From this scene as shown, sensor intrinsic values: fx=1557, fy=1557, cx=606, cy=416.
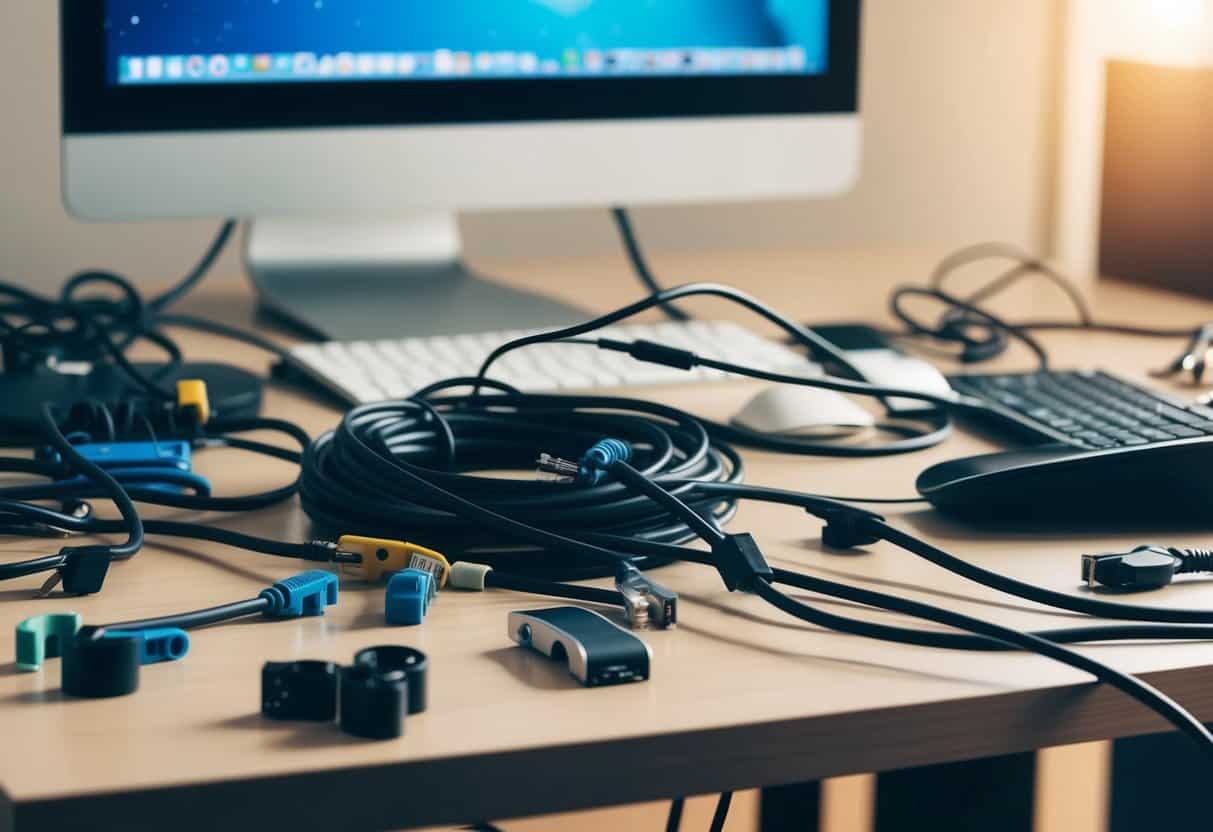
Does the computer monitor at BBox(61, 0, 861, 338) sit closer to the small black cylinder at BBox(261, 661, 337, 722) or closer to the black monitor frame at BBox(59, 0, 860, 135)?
the black monitor frame at BBox(59, 0, 860, 135)

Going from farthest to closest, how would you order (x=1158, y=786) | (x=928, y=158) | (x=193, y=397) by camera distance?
(x=928, y=158), (x=1158, y=786), (x=193, y=397)

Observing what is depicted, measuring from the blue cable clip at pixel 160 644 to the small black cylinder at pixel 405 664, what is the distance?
2.4 inches

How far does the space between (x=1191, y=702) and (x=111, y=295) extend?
0.93m

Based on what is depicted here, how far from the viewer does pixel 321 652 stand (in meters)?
0.51

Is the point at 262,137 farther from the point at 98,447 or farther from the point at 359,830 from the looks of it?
the point at 359,830

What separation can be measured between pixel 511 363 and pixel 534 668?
0.44 meters

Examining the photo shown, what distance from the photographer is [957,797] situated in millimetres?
980

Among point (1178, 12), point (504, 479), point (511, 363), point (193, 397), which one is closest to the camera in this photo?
point (504, 479)

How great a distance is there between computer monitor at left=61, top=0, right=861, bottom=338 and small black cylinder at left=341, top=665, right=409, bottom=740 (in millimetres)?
584

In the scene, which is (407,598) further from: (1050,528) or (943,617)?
(1050,528)

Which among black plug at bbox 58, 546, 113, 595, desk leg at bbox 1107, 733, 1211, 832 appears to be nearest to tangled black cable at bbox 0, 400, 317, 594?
black plug at bbox 58, 546, 113, 595

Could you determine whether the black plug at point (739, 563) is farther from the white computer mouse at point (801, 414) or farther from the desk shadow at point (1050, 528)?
the white computer mouse at point (801, 414)

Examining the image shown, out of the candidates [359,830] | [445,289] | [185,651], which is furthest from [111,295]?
[359,830]

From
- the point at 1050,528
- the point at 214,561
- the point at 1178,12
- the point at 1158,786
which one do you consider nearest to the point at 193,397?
the point at 214,561
